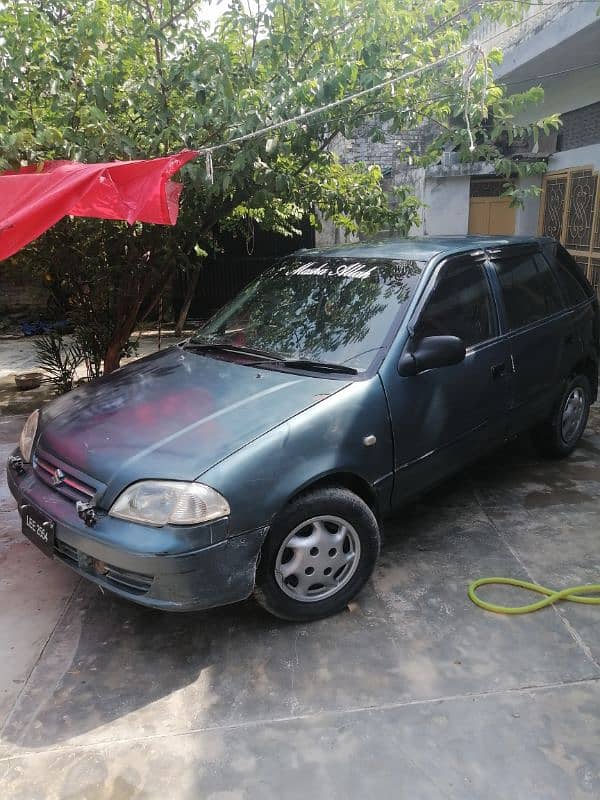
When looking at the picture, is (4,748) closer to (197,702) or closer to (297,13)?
(197,702)

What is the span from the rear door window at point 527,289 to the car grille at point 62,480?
267cm

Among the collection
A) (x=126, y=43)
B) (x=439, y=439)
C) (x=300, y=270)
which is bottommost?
(x=439, y=439)

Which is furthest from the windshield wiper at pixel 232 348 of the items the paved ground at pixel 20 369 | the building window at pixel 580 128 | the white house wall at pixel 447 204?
the white house wall at pixel 447 204

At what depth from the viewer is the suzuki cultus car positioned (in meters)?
2.49

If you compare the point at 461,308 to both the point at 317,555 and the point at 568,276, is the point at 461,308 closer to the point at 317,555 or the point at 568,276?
the point at 568,276

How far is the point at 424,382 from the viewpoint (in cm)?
323

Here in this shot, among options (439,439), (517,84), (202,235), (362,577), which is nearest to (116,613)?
(362,577)

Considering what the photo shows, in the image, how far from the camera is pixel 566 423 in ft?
15.3

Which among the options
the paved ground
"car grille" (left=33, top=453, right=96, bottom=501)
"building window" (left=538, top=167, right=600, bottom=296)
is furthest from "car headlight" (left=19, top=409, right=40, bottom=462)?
"building window" (left=538, top=167, right=600, bottom=296)

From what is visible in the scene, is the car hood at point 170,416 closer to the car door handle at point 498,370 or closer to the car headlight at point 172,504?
the car headlight at point 172,504

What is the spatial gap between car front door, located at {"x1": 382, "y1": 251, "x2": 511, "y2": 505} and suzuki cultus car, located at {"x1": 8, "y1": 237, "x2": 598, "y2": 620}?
0.01 metres

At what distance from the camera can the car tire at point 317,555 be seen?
269cm

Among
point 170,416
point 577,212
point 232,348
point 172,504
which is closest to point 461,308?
point 232,348

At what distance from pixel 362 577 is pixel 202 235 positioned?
396 centimetres
